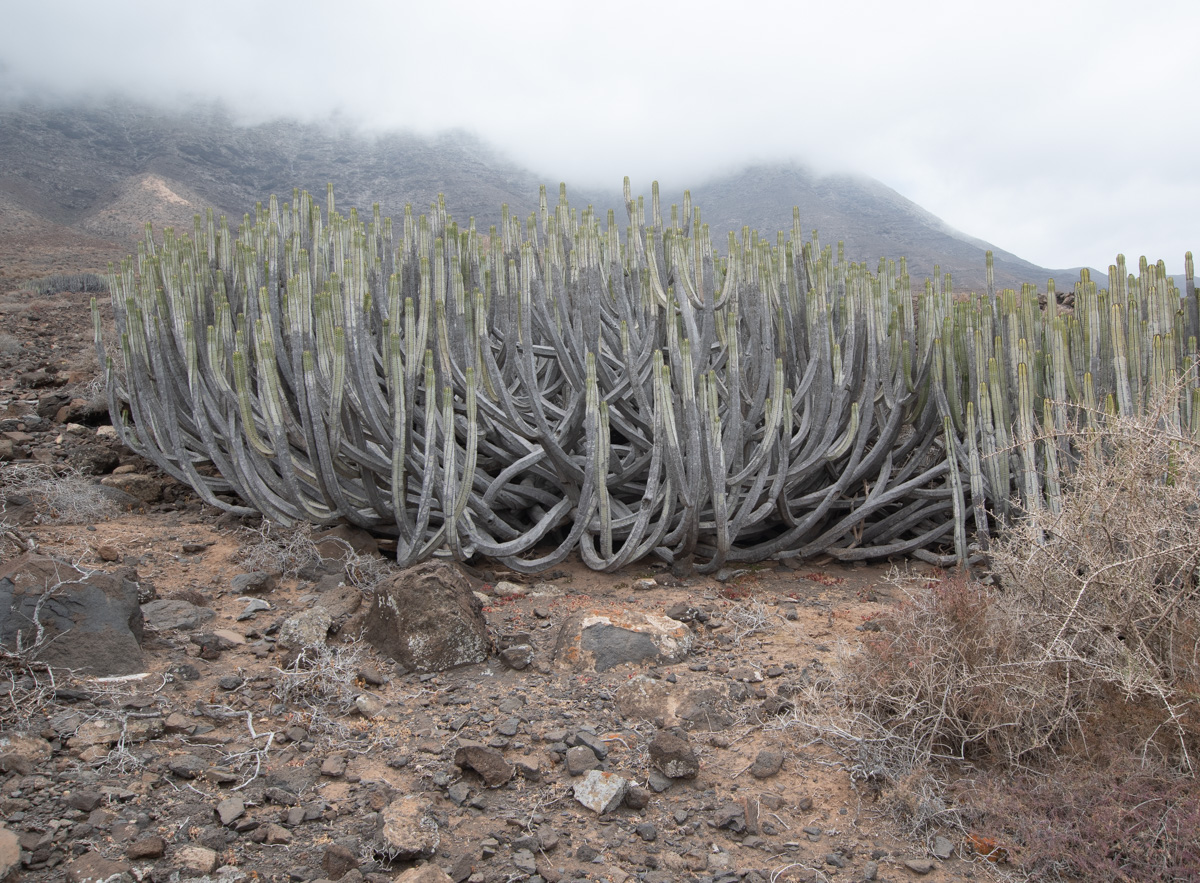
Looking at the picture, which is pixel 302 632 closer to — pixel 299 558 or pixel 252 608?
pixel 252 608

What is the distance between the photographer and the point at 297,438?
438 cm

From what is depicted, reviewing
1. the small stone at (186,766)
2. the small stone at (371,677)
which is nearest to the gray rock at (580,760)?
Answer: the small stone at (371,677)

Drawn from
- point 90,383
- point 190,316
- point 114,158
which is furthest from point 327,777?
point 114,158

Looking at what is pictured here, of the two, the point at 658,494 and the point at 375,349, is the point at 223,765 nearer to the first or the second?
the point at 658,494

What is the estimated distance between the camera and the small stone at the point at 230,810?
2083mm

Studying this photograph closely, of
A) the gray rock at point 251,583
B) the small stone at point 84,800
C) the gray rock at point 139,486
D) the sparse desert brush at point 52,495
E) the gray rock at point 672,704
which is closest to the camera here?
the small stone at point 84,800

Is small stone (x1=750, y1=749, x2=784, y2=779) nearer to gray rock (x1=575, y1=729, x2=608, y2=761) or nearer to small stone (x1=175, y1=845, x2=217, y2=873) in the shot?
gray rock (x1=575, y1=729, x2=608, y2=761)

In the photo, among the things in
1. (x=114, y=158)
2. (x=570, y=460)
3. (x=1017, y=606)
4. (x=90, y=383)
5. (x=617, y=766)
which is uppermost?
(x=114, y=158)

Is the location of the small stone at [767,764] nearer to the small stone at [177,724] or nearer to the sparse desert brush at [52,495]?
the small stone at [177,724]

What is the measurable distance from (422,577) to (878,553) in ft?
7.83

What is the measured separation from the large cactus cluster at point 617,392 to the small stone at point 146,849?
1859 millimetres

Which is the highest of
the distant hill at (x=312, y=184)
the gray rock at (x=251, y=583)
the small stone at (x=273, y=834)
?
the distant hill at (x=312, y=184)

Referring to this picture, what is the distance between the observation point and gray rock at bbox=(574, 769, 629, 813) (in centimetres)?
227

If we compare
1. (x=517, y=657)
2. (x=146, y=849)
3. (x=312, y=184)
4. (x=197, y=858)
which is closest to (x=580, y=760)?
(x=517, y=657)
